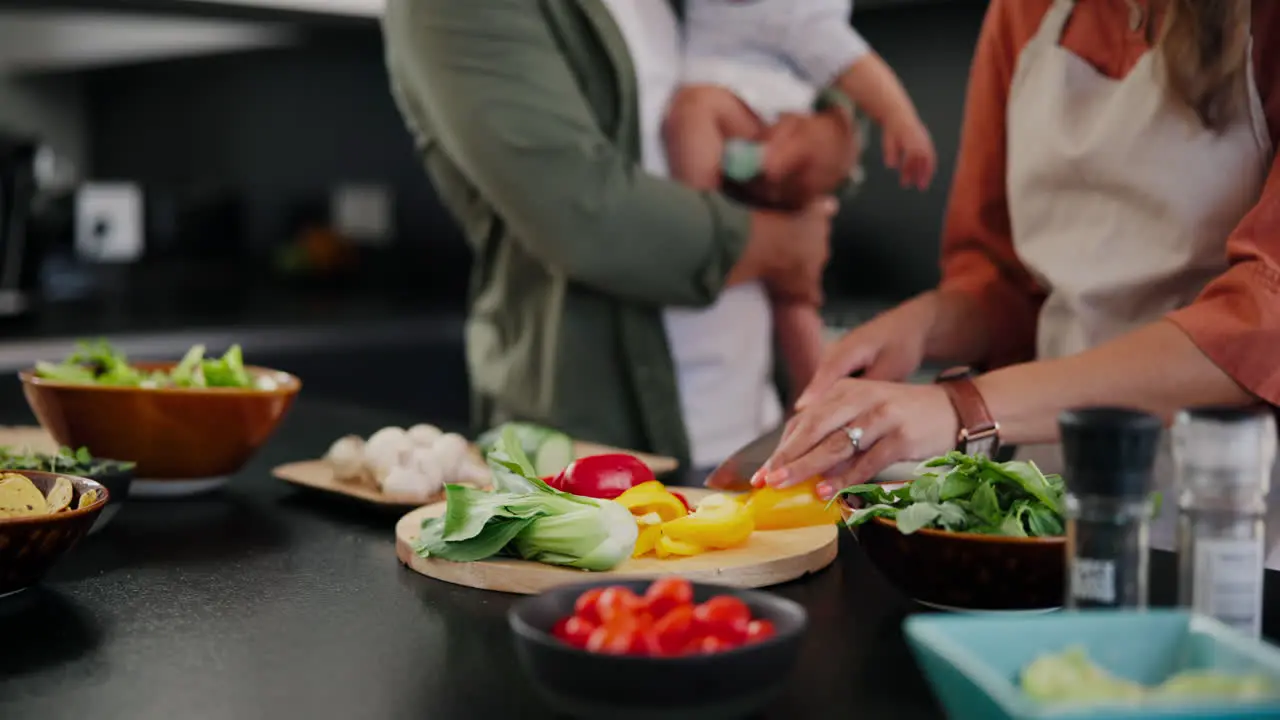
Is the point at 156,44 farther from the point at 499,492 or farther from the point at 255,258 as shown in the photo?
the point at 499,492

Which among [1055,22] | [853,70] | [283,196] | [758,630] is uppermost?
[1055,22]

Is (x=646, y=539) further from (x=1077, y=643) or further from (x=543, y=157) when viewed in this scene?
(x=543, y=157)

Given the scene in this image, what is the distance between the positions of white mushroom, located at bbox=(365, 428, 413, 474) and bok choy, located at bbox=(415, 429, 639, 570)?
290 millimetres

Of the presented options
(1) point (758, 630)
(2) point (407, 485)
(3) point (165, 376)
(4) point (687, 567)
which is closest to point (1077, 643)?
(1) point (758, 630)

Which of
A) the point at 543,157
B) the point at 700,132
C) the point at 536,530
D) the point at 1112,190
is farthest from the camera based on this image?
the point at 700,132

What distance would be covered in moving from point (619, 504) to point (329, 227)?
3.38 meters

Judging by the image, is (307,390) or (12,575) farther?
(307,390)

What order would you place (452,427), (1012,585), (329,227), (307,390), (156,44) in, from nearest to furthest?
(1012,585), (452,427), (307,390), (156,44), (329,227)

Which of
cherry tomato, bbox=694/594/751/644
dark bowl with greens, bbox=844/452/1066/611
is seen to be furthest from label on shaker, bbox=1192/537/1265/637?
cherry tomato, bbox=694/594/751/644

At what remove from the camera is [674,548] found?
1126 millimetres

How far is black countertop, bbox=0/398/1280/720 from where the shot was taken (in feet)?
2.71

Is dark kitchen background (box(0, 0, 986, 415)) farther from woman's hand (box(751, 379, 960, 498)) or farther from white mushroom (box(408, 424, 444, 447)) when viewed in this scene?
woman's hand (box(751, 379, 960, 498))

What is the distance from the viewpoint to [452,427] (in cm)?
195

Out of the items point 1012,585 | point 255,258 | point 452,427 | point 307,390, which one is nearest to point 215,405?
point 452,427
